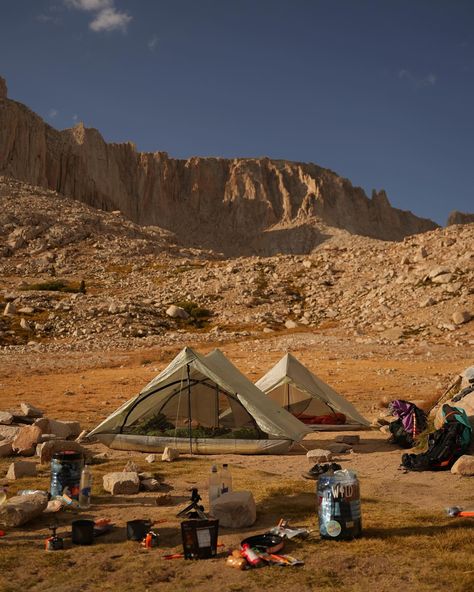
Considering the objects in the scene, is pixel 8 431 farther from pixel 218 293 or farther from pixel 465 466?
pixel 218 293

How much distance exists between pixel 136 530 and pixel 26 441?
20.5 feet

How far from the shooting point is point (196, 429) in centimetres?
1322

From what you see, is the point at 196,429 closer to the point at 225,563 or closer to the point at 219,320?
the point at 225,563

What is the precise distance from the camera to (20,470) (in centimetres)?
1030

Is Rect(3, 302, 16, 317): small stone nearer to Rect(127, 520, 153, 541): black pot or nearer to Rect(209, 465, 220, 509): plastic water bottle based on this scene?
Rect(209, 465, 220, 509): plastic water bottle

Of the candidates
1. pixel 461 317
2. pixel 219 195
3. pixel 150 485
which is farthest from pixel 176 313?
pixel 219 195

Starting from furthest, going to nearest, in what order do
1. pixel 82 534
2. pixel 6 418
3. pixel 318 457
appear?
pixel 6 418
pixel 318 457
pixel 82 534

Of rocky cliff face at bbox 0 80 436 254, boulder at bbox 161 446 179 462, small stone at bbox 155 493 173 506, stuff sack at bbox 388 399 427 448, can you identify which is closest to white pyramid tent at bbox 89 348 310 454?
boulder at bbox 161 446 179 462

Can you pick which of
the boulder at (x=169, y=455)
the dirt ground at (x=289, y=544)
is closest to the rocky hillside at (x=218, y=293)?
the dirt ground at (x=289, y=544)

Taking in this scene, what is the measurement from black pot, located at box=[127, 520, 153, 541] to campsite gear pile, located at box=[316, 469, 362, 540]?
6.50 feet

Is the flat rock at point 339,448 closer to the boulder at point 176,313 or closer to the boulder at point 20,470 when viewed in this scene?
the boulder at point 20,470

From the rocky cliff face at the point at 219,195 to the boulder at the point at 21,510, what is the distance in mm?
121376

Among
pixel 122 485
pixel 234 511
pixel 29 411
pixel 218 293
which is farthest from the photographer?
pixel 218 293

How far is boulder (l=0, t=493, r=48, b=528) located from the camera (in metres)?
7.55
